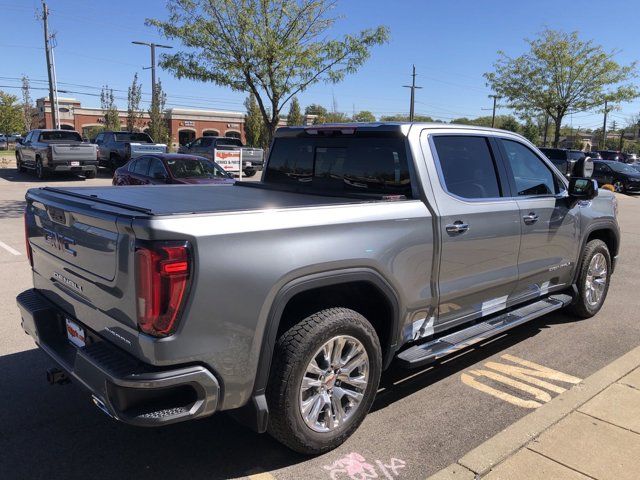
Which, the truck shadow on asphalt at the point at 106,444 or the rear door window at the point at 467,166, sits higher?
the rear door window at the point at 467,166

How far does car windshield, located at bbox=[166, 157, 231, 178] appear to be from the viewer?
11875 millimetres

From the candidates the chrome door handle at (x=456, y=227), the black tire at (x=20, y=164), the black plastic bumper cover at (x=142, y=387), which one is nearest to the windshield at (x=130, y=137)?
the black tire at (x=20, y=164)

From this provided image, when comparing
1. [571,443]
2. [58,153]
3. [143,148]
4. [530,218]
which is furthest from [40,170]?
[571,443]

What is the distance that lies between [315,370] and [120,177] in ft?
37.3

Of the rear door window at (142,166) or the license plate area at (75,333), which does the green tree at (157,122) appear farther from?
the license plate area at (75,333)

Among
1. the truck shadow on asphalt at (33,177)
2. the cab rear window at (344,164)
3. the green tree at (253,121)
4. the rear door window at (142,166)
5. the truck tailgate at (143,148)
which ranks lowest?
the truck shadow on asphalt at (33,177)

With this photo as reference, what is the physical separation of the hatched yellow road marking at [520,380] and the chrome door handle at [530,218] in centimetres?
120

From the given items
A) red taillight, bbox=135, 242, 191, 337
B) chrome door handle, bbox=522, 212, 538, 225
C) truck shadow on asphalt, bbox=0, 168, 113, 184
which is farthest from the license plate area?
→ truck shadow on asphalt, bbox=0, 168, 113, 184

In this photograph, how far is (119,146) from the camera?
76.9 feet

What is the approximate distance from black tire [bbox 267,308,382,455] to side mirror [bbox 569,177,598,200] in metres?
2.76

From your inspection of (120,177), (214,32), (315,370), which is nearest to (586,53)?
(214,32)

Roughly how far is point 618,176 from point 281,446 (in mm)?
26919

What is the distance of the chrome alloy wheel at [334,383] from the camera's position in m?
2.93

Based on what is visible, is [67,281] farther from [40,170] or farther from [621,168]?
[621,168]
